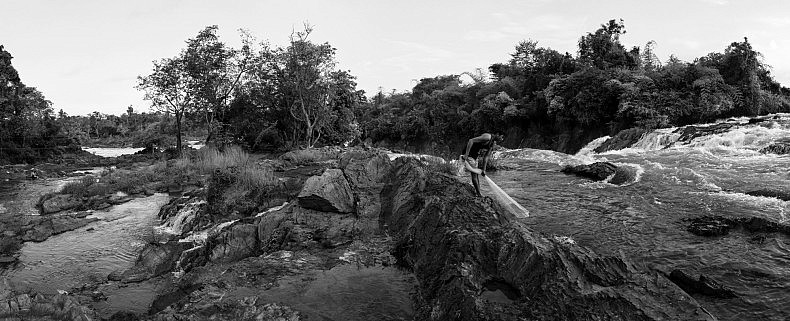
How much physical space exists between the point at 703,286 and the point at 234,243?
711 cm

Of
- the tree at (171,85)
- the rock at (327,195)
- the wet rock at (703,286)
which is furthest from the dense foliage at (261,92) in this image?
the wet rock at (703,286)

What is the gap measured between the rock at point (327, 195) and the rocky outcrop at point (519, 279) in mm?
2623

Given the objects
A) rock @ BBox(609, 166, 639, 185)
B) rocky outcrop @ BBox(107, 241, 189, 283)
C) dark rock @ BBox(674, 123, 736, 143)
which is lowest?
rocky outcrop @ BBox(107, 241, 189, 283)

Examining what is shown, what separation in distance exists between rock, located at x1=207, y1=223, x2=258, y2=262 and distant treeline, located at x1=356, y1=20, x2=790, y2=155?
20384 mm

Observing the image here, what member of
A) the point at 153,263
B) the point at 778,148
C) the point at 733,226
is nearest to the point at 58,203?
the point at 153,263

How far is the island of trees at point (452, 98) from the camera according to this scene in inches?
843

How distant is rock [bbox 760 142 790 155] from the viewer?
12516mm

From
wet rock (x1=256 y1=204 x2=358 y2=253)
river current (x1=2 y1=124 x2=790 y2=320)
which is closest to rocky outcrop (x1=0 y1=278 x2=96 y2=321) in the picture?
river current (x1=2 y1=124 x2=790 y2=320)

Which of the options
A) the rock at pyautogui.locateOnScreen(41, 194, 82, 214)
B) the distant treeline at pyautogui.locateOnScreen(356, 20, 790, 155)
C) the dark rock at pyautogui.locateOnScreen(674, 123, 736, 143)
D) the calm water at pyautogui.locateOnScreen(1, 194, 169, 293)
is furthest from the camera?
the distant treeline at pyautogui.locateOnScreen(356, 20, 790, 155)

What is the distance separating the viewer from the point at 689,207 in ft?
27.0

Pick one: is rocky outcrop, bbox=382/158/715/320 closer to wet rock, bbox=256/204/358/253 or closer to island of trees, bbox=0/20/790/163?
wet rock, bbox=256/204/358/253

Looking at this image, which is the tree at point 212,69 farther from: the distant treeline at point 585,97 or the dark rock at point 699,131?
the dark rock at point 699,131

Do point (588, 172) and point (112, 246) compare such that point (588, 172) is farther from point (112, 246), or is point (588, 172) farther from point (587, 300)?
point (112, 246)

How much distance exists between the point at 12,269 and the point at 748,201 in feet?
51.1
